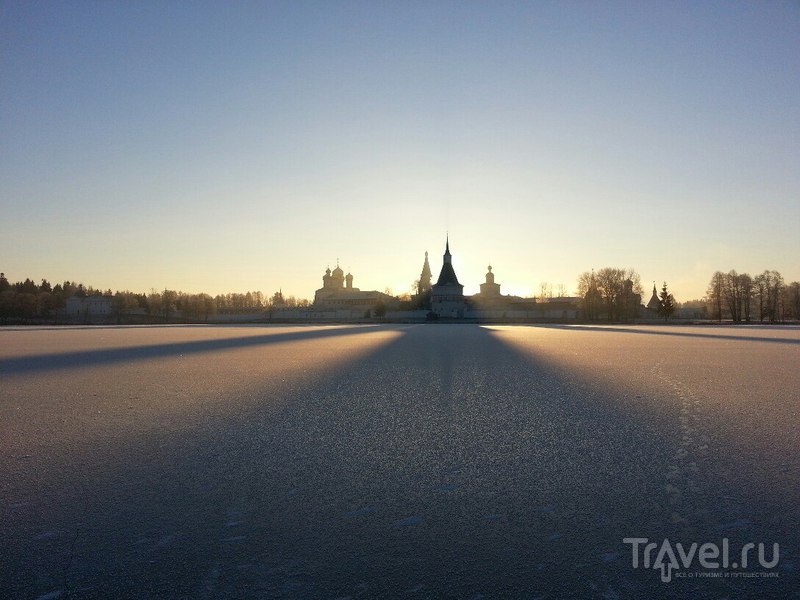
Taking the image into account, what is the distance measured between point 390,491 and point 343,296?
145 meters

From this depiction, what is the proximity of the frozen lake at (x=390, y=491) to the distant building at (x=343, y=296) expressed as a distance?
11771cm

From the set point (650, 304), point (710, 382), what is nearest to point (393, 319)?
point (650, 304)

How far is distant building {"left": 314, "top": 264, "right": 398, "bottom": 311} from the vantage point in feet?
462

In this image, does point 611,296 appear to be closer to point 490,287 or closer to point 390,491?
point 490,287

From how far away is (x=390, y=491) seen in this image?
5332 millimetres

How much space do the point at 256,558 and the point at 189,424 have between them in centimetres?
474

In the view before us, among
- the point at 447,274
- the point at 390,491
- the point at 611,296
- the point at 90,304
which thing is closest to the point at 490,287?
the point at 447,274

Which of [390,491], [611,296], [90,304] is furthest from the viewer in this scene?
[90,304]

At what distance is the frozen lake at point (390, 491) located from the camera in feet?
12.5

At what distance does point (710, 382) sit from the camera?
12.7m

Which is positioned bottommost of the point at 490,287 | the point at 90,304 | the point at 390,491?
the point at 390,491

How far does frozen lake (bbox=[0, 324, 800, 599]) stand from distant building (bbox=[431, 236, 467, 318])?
4158 inches

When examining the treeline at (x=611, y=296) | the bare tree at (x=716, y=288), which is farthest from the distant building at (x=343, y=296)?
the bare tree at (x=716, y=288)

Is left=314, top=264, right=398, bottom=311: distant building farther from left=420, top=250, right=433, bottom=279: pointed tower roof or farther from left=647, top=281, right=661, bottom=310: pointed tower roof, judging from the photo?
left=647, top=281, right=661, bottom=310: pointed tower roof
